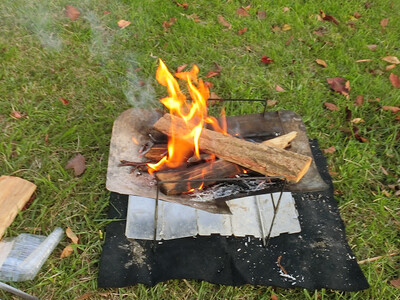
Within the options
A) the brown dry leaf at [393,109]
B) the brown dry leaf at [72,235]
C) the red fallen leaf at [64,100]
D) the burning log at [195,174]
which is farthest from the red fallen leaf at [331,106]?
the brown dry leaf at [72,235]

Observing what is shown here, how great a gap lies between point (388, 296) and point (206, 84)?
2.49 m

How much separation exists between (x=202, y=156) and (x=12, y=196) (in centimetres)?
146

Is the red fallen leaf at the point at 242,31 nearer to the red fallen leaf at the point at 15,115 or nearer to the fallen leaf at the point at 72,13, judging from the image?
the fallen leaf at the point at 72,13

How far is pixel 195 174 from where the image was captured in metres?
2.35

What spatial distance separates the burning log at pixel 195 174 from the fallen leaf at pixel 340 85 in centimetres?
215

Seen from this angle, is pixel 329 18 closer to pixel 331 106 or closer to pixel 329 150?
pixel 331 106

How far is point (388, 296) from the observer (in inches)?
101

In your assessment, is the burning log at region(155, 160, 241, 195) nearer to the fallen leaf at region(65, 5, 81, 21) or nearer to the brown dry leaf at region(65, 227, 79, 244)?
the brown dry leaf at region(65, 227, 79, 244)

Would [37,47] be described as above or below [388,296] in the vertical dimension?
above

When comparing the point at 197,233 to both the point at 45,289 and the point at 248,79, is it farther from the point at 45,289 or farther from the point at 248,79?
the point at 248,79

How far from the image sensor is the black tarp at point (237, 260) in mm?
2498

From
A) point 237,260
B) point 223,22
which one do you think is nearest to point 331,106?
point 223,22

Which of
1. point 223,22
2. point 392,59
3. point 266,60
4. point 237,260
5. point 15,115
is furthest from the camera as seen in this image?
point 223,22

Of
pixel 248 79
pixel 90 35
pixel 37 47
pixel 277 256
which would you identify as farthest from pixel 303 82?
pixel 37 47
